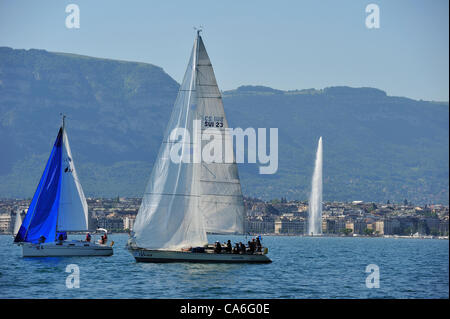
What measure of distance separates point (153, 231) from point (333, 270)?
1524 centimetres

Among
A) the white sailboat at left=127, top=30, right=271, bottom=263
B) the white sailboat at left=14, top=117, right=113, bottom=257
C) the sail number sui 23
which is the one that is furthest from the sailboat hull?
the white sailboat at left=14, top=117, right=113, bottom=257

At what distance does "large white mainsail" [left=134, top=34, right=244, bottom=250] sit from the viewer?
5019 centimetres

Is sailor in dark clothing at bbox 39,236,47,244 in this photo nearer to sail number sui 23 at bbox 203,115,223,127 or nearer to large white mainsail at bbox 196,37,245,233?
large white mainsail at bbox 196,37,245,233

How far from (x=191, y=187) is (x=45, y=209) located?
16264mm

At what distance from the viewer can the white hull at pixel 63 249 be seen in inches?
2470

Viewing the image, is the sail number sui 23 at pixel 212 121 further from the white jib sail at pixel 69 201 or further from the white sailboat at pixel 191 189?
the white jib sail at pixel 69 201

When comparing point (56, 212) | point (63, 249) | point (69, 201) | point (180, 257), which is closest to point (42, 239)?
point (63, 249)

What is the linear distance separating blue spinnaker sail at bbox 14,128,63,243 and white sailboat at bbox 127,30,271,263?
1284cm

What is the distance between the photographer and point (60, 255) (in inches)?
2493

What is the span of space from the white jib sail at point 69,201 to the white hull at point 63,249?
139 cm

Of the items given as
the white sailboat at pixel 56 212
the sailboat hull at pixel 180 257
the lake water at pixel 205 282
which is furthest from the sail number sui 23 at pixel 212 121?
the white sailboat at pixel 56 212

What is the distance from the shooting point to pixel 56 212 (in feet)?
205

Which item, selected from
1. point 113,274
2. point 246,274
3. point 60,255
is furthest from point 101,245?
point 246,274
